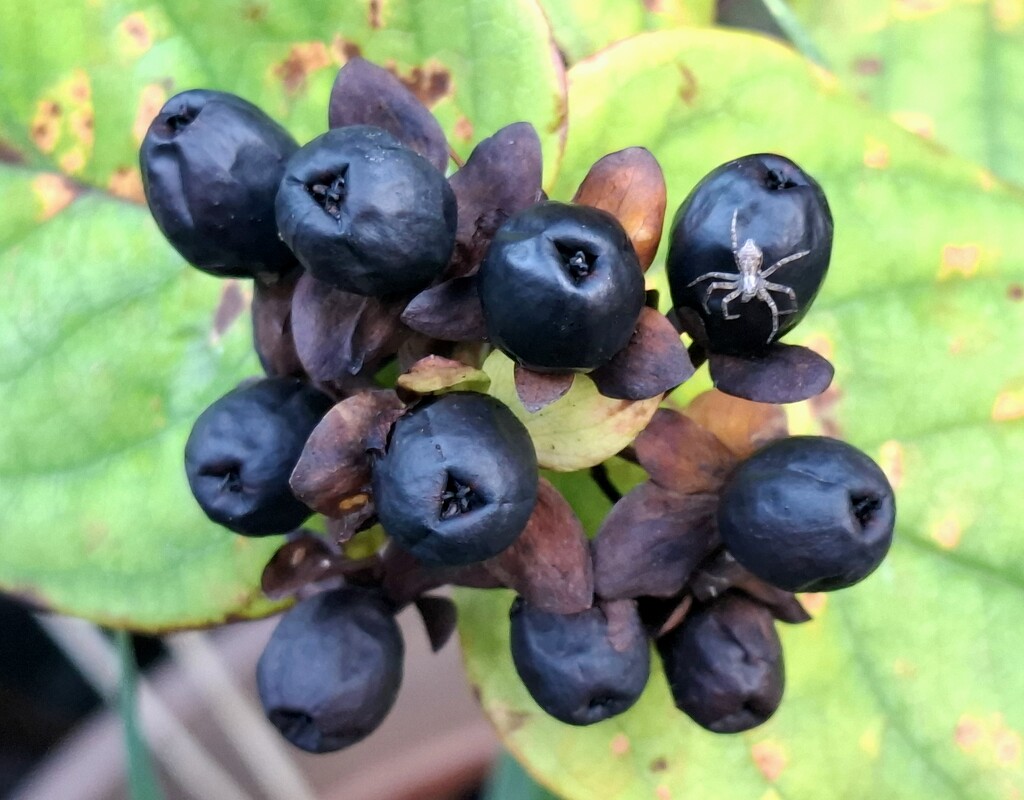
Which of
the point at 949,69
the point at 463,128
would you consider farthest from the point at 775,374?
the point at 949,69

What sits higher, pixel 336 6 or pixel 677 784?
pixel 336 6

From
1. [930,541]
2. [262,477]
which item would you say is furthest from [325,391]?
[930,541]

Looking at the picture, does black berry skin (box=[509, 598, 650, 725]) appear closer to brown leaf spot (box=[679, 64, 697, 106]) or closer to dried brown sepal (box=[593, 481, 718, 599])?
dried brown sepal (box=[593, 481, 718, 599])

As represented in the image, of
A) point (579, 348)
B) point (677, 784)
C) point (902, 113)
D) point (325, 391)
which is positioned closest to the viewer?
point (579, 348)

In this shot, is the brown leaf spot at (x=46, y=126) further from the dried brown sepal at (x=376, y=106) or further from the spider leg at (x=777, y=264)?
the spider leg at (x=777, y=264)

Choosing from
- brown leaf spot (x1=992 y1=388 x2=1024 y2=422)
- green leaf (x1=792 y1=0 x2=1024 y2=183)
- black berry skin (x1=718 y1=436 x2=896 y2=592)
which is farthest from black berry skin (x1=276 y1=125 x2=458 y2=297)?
green leaf (x1=792 y1=0 x2=1024 y2=183)

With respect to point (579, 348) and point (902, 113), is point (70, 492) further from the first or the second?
point (902, 113)
